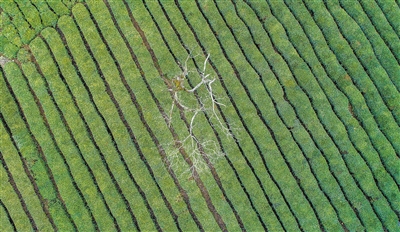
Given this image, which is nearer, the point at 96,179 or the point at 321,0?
the point at 96,179

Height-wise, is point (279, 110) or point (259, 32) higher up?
point (259, 32)

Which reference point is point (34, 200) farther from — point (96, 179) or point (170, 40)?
point (170, 40)

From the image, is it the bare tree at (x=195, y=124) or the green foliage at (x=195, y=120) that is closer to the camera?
the green foliage at (x=195, y=120)

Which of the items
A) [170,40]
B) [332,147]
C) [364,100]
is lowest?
[332,147]

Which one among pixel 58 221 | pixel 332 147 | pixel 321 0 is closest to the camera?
pixel 58 221

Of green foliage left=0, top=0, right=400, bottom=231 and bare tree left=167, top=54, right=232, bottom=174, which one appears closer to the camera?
green foliage left=0, top=0, right=400, bottom=231

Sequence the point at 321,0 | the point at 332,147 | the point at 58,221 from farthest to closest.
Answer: the point at 321,0
the point at 332,147
the point at 58,221

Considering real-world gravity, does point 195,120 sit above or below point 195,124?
above

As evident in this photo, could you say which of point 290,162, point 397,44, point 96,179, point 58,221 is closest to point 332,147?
point 290,162

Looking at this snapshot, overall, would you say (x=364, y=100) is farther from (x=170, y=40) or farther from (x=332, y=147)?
(x=170, y=40)
